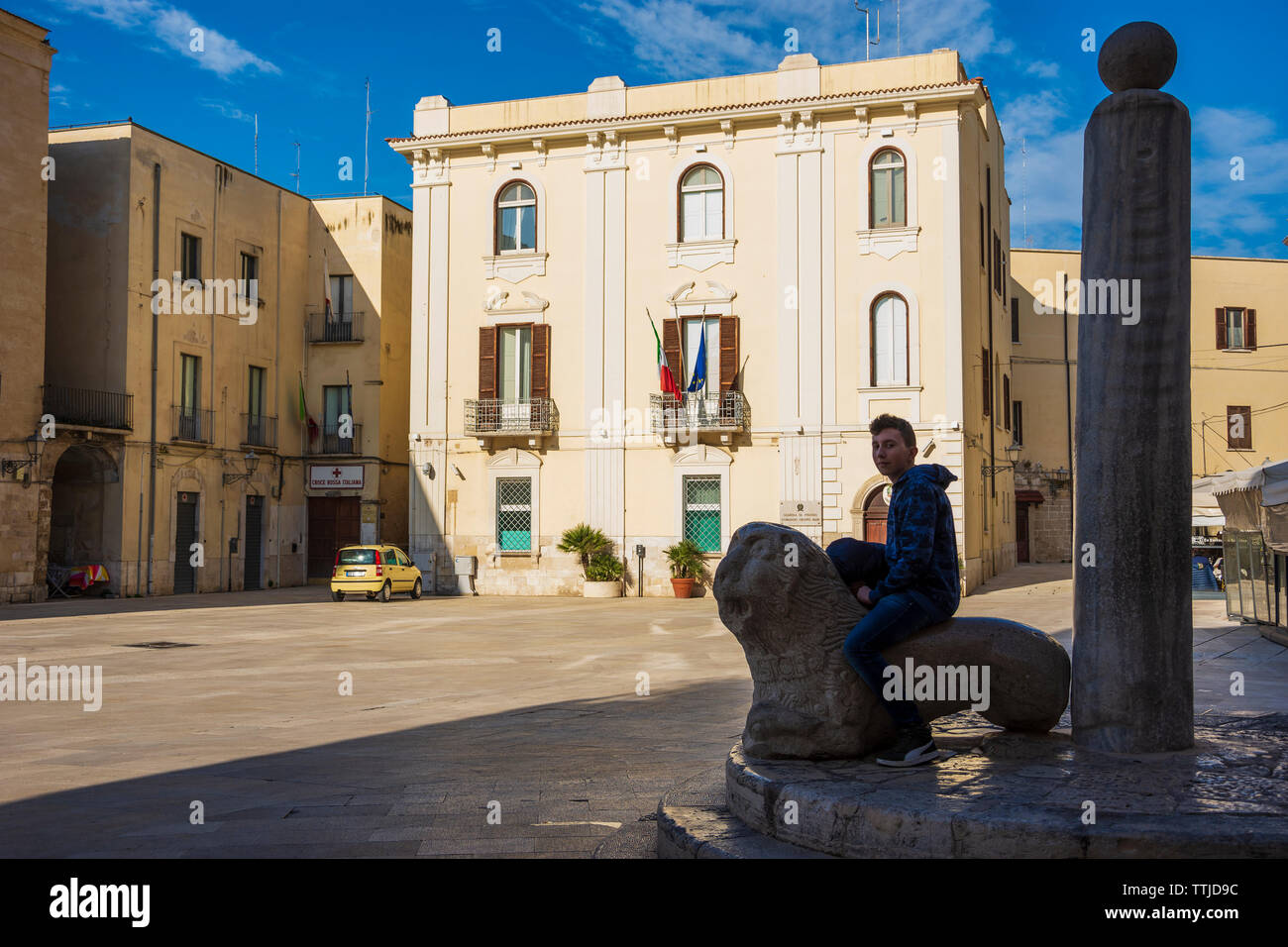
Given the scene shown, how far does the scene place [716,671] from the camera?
12.3m

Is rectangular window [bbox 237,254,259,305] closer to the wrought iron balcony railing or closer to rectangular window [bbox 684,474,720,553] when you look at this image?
the wrought iron balcony railing

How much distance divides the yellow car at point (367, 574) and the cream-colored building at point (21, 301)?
21.3 ft

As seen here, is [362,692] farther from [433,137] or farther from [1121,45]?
[433,137]

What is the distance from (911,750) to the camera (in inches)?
176

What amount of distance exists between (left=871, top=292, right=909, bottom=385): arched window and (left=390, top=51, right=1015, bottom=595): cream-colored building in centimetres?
5

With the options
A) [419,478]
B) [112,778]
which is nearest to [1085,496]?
[112,778]

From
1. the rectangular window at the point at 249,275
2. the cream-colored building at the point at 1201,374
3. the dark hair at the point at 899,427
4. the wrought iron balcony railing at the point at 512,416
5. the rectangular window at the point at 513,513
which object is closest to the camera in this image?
the dark hair at the point at 899,427

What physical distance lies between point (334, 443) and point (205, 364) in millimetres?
4596

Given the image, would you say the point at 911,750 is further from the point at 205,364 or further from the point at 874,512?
the point at 205,364

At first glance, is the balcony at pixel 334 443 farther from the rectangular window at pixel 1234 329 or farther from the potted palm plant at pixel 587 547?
the rectangular window at pixel 1234 329

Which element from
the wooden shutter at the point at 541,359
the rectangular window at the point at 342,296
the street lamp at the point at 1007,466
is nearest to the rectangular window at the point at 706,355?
the wooden shutter at the point at 541,359

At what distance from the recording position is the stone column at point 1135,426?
479cm

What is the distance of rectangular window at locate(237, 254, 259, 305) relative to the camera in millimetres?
30703

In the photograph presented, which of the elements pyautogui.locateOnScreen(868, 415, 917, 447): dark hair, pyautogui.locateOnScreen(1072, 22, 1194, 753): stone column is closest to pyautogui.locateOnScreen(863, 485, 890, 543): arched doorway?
pyautogui.locateOnScreen(1072, 22, 1194, 753): stone column
